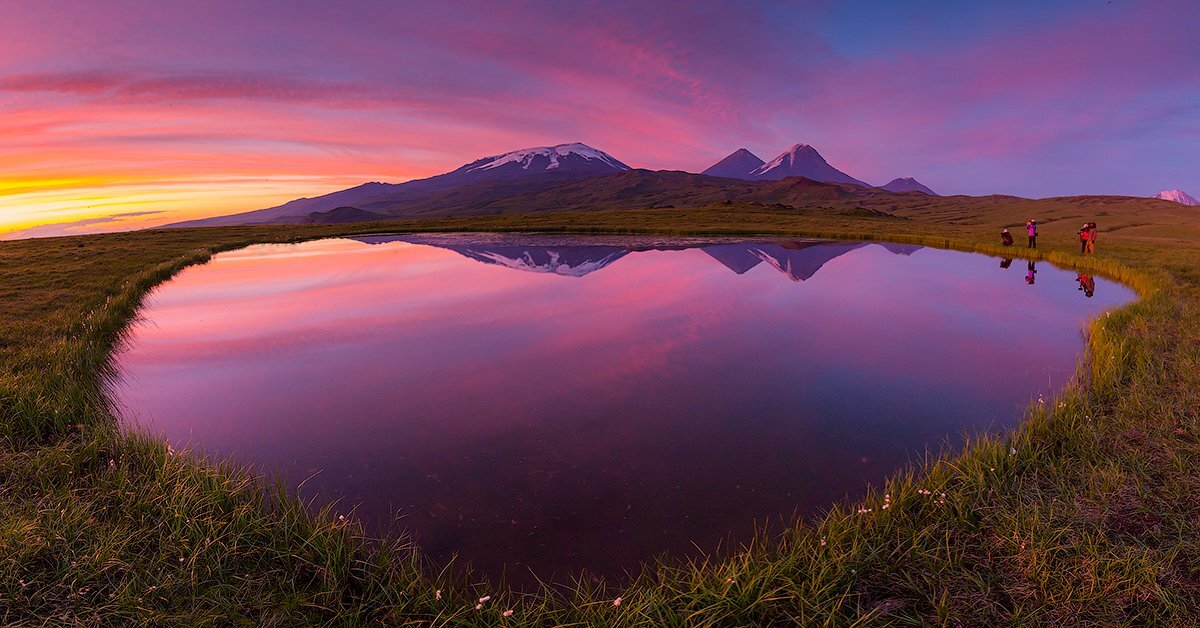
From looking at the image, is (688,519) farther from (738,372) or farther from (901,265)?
(901,265)

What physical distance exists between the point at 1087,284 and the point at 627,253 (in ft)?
87.3

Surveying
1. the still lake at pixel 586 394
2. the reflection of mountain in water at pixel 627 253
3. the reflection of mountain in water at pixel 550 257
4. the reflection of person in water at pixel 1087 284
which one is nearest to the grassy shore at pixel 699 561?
the still lake at pixel 586 394

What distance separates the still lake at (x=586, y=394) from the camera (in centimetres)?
677

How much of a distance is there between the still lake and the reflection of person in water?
0.39 m

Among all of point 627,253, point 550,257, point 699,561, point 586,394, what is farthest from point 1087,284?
point 550,257

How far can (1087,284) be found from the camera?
24.3m

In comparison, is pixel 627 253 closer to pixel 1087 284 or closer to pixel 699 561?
pixel 1087 284

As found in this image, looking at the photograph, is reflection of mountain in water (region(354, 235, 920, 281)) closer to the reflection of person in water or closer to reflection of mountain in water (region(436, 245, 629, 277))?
reflection of mountain in water (region(436, 245, 629, 277))

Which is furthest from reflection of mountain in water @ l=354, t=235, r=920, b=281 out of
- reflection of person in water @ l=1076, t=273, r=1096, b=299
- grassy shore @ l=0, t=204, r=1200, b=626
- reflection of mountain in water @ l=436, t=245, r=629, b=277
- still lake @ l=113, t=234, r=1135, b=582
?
grassy shore @ l=0, t=204, r=1200, b=626

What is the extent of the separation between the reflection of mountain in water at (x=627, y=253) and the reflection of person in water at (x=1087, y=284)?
11.6 meters

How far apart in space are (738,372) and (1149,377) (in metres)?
7.75

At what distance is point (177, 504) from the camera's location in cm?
577

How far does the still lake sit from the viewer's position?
677cm

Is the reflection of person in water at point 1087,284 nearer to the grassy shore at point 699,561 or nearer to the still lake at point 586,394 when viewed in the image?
the still lake at point 586,394
